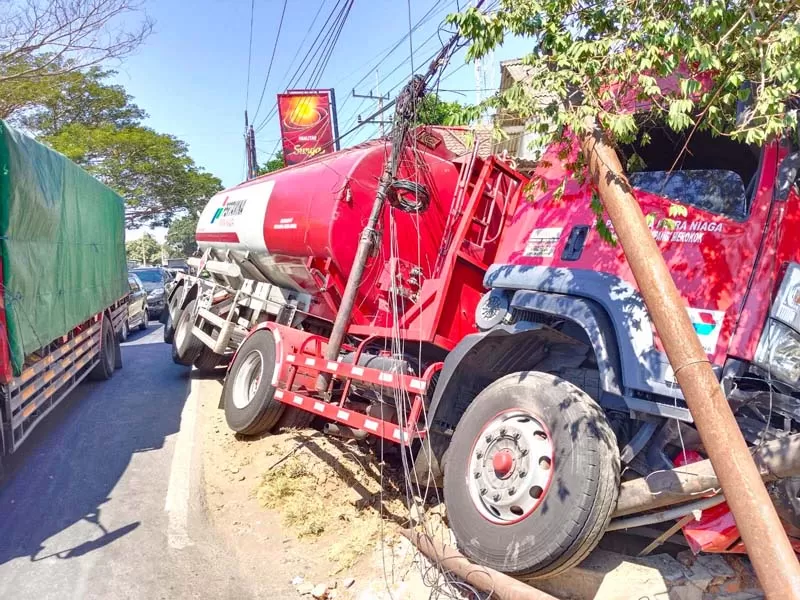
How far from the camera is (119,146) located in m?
25.2

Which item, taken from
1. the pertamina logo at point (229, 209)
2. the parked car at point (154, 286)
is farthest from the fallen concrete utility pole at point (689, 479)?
the parked car at point (154, 286)

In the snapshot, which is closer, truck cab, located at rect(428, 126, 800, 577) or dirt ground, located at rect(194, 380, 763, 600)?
truck cab, located at rect(428, 126, 800, 577)

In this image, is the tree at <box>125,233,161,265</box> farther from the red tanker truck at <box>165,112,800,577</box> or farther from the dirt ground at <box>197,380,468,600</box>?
the red tanker truck at <box>165,112,800,577</box>

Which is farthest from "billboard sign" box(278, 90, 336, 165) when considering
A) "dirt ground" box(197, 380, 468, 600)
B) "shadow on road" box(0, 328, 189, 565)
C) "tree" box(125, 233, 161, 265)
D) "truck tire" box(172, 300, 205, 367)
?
"tree" box(125, 233, 161, 265)

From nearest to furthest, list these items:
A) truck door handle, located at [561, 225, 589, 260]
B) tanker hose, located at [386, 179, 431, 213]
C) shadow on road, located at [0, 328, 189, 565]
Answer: truck door handle, located at [561, 225, 589, 260] → shadow on road, located at [0, 328, 189, 565] → tanker hose, located at [386, 179, 431, 213]

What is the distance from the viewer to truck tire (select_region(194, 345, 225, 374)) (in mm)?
10500

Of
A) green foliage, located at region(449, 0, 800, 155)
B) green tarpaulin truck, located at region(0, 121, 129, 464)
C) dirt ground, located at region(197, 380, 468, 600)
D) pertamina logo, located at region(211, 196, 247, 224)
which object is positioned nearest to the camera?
green foliage, located at region(449, 0, 800, 155)

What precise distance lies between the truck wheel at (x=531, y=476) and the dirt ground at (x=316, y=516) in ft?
1.87

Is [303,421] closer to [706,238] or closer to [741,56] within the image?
[706,238]

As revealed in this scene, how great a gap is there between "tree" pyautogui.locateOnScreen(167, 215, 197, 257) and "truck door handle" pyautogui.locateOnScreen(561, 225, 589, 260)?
61.2 metres

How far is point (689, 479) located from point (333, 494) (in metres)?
3.12

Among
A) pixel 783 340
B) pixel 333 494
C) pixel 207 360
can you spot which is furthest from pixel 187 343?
Result: pixel 783 340

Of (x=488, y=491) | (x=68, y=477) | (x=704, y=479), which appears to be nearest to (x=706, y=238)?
(x=704, y=479)

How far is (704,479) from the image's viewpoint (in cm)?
290
